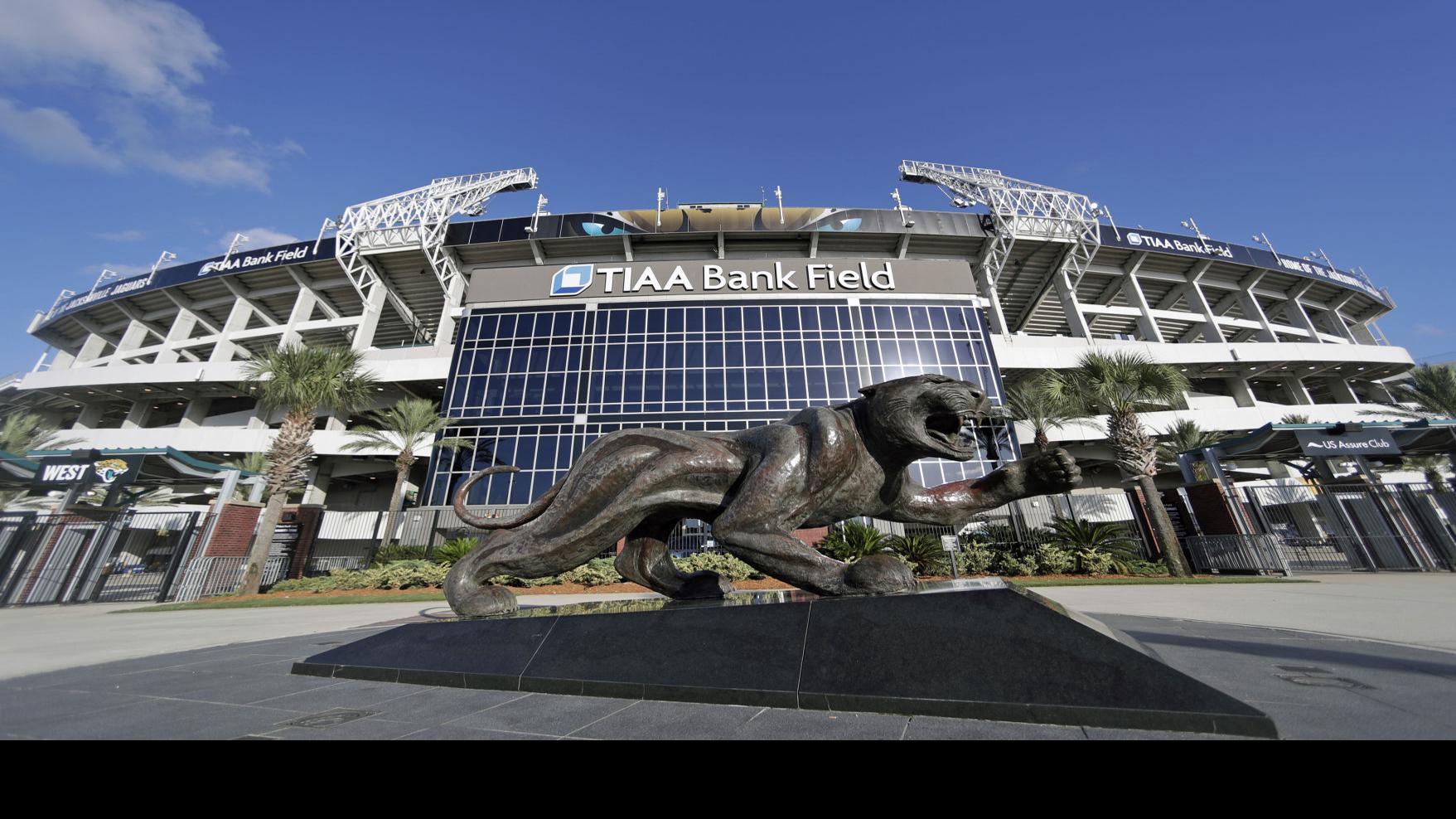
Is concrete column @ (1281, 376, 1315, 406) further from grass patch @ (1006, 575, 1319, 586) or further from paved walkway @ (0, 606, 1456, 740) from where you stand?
paved walkway @ (0, 606, 1456, 740)

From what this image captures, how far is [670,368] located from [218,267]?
110 ft

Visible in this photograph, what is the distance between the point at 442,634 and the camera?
379cm

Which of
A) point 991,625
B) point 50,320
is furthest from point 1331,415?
point 50,320

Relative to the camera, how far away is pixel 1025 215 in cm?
3484

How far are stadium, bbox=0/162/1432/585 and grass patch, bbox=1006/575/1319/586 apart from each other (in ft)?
28.7

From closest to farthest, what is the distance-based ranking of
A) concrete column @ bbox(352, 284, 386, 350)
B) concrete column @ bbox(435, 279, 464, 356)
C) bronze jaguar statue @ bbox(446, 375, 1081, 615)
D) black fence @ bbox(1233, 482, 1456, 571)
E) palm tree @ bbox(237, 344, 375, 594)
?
bronze jaguar statue @ bbox(446, 375, 1081, 615)
black fence @ bbox(1233, 482, 1456, 571)
palm tree @ bbox(237, 344, 375, 594)
concrete column @ bbox(435, 279, 464, 356)
concrete column @ bbox(352, 284, 386, 350)

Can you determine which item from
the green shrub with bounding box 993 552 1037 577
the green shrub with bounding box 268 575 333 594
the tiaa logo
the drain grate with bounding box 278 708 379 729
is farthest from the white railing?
the green shrub with bounding box 993 552 1037 577

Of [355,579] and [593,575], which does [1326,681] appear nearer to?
[593,575]

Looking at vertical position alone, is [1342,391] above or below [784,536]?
above

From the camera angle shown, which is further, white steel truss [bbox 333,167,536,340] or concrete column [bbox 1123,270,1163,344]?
concrete column [bbox 1123,270,1163,344]

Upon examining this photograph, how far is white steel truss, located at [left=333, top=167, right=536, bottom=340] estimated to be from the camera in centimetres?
3444

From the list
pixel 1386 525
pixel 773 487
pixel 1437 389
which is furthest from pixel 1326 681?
pixel 1437 389
